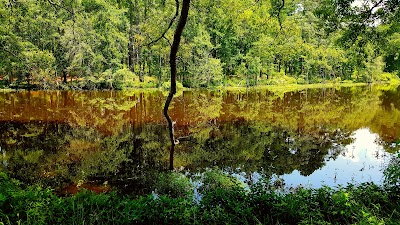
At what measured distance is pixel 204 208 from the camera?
5.59 meters

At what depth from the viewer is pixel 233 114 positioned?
21172mm

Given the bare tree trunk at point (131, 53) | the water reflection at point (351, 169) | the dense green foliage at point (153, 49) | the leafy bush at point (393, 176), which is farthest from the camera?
the bare tree trunk at point (131, 53)

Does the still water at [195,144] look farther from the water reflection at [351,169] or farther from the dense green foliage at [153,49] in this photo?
the dense green foliage at [153,49]

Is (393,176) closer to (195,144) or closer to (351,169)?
(351,169)

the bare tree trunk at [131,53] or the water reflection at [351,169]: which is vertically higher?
the bare tree trunk at [131,53]

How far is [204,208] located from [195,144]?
25.9 ft

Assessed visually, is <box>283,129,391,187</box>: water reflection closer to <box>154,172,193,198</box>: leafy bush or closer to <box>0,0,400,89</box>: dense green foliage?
<box>154,172,193,198</box>: leafy bush

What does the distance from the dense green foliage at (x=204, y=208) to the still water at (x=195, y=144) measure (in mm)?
1896

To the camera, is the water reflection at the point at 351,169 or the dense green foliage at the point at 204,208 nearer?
the dense green foliage at the point at 204,208

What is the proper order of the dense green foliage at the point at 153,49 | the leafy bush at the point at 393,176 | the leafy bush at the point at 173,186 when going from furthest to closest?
the dense green foliage at the point at 153,49 < the leafy bush at the point at 173,186 < the leafy bush at the point at 393,176

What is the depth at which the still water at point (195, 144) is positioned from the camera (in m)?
9.91

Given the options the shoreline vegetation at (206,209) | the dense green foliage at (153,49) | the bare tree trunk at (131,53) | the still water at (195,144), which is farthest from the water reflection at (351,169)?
the bare tree trunk at (131,53)

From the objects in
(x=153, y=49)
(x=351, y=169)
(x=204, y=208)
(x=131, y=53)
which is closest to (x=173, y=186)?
(x=204, y=208)

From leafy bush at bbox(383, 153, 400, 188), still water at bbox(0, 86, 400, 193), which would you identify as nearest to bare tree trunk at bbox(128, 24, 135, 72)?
still water at bbox(0, 86, 400, 193)
